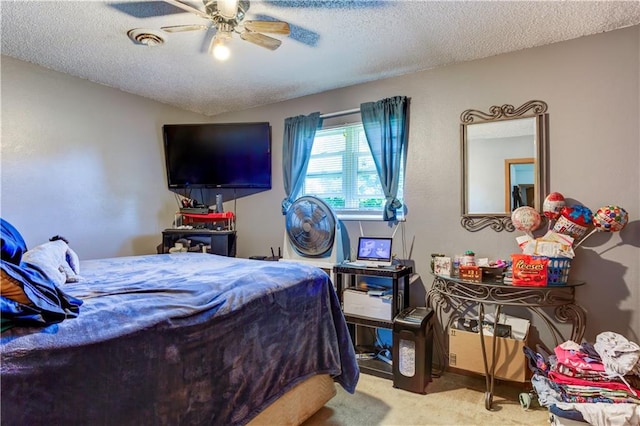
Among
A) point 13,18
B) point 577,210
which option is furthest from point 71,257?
point 577,210

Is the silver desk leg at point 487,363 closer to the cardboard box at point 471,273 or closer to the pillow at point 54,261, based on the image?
the cardboard box at point 471,273

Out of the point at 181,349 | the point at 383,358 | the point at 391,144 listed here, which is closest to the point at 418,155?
the point at 391,144

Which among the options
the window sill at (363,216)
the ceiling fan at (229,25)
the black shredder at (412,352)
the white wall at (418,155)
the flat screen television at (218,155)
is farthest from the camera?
the flat screen television at (218,155)

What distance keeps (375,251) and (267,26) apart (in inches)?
72.8

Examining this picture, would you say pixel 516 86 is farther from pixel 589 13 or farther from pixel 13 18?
pixel 13 18

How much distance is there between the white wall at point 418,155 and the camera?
2217 mm

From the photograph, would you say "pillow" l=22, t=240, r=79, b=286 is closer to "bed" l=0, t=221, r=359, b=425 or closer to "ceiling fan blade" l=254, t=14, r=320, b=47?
"bed" l=0, t=221, r=359, b=425

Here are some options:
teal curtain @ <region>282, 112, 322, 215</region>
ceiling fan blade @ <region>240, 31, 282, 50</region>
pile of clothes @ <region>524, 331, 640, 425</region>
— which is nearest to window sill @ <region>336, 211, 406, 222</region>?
teal curtain @ <region>282, 112, 322, 215</region>

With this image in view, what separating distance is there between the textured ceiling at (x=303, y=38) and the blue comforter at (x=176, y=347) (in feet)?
4.93

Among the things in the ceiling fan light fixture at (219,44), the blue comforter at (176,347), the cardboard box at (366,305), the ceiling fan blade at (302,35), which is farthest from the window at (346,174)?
the ceiling fan light fixture at (219,44)

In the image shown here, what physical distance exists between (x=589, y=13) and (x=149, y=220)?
12.9 feet

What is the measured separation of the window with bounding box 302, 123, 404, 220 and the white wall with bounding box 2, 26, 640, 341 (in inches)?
8.0

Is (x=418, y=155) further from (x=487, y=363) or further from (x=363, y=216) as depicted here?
(x=487, y=363)

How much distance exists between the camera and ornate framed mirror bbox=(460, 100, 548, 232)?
2.43 m
